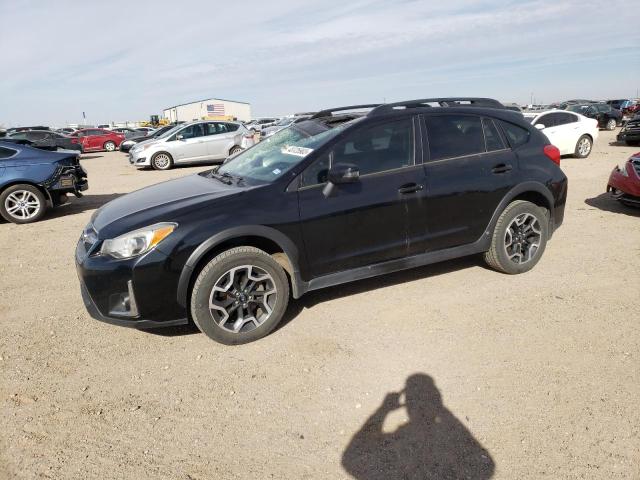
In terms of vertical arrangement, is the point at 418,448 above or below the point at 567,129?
below

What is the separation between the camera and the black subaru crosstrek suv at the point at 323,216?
10.9 feet

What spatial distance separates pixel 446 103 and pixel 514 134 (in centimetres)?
77

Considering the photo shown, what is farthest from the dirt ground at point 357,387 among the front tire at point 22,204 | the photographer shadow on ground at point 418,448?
the front tire at point 22,204

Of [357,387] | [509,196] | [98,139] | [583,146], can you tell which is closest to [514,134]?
[509,196]

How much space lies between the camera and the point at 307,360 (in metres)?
3.35

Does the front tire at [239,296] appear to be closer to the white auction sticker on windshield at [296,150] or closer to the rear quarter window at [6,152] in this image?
the white auction sticker on windshield at [296,150]

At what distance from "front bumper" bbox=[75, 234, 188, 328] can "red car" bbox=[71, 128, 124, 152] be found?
1120 inches

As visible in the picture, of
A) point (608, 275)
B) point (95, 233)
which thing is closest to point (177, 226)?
point (95, 233)

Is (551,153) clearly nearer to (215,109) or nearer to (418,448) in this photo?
(418,448)

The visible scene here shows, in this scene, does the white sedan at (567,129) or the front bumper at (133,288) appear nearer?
the front bumper at (133,288)

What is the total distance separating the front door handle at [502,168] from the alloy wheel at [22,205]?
7516 mm

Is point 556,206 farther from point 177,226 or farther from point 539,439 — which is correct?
point 177,226

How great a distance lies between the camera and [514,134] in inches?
183

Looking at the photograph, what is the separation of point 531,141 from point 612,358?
7.77ft
